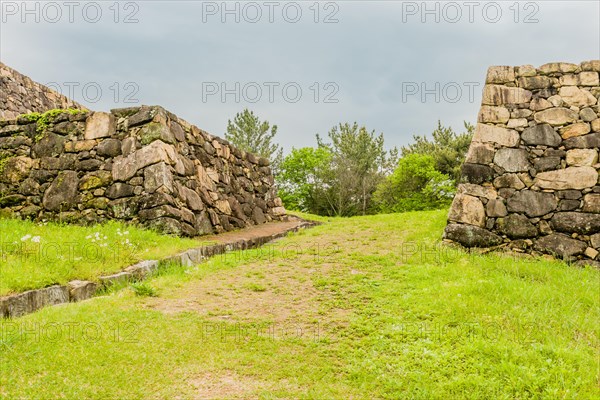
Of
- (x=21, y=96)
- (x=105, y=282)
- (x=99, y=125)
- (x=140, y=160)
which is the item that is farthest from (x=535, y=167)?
(x=21, y=96)

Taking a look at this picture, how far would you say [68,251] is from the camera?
249 inches

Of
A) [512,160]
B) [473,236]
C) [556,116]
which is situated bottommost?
[473,236]

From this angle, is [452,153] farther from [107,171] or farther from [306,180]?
[107,171]

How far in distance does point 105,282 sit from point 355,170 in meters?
28.4

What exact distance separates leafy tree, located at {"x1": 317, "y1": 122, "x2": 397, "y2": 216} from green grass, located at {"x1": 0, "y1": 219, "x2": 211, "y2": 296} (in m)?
24.3

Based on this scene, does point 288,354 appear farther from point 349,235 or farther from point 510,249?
point 349,235

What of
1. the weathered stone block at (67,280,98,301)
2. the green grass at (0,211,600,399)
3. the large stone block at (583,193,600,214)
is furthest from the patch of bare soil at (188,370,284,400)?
the large stone block at (583,193,600,214)

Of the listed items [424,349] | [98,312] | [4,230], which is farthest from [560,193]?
[4,230]

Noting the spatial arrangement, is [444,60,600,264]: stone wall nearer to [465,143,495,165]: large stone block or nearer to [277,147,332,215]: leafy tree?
[465,143,495,165]: large stone block

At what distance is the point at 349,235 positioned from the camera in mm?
11234

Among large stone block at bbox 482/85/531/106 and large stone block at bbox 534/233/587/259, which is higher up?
large stone block at bbox 482/85/531/106

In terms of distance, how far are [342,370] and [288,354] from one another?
22.2 inches

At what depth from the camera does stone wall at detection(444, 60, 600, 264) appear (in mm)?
8094

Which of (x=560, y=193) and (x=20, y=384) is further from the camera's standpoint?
(x=560, y=193)
